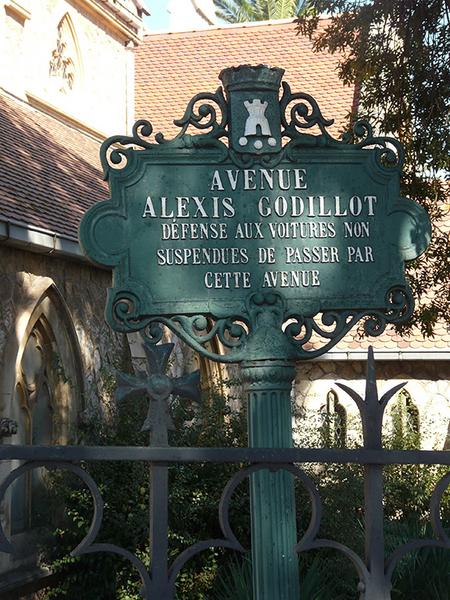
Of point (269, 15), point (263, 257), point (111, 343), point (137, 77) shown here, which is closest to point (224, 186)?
point (263, 257)

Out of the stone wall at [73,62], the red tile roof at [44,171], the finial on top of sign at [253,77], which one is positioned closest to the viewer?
the finial on top of sign at [253,77]

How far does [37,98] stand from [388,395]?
1292cm

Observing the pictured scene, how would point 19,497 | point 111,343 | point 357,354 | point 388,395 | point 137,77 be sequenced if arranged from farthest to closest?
point 137,77
point 357,354
point 111,343
point 19,497
point 388,395

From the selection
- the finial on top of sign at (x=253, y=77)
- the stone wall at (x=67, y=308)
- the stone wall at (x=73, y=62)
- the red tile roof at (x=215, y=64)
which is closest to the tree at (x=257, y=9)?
the red tile roof at (x=215, y=64)

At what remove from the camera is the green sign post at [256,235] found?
195 inches

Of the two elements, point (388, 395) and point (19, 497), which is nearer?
point (388, 395)

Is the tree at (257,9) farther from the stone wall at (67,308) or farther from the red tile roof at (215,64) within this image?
the stone wall at (67,308)

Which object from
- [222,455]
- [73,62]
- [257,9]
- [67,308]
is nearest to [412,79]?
[67,308]

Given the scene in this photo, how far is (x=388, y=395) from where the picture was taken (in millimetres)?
3959

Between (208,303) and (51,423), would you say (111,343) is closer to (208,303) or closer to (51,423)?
(51,423)

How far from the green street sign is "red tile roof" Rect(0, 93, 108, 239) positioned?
4.00 m

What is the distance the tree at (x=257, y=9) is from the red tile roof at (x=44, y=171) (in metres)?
21.9

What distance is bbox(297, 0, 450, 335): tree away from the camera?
8984 mm

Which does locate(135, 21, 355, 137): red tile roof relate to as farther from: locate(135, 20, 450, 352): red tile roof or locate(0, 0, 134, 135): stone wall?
locate(0, 0, 134, 135): stone wall
